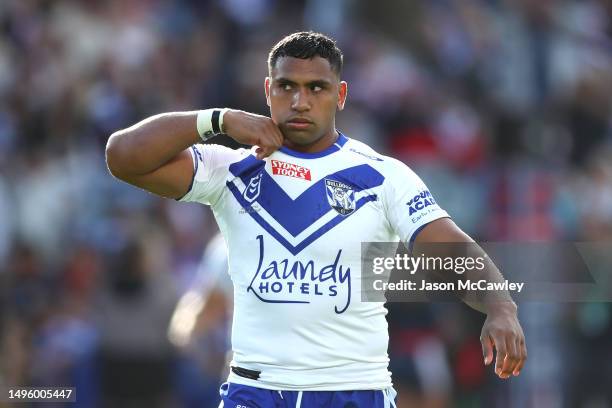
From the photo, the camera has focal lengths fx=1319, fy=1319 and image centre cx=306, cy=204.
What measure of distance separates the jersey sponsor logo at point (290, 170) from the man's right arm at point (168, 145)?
0.35 ft

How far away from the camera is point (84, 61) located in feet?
47.6

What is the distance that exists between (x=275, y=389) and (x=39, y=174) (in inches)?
310

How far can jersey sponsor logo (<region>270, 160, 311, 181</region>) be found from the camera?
655 cm

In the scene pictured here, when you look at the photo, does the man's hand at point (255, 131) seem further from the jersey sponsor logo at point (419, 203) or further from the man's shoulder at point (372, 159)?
the jersey sponsor logo at point (419, 203)

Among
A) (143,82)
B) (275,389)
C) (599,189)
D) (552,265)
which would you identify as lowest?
(275,389)

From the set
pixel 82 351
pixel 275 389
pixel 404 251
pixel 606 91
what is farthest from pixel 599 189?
pixel 275 389

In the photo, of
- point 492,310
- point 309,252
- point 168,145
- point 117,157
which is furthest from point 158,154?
point 492,310

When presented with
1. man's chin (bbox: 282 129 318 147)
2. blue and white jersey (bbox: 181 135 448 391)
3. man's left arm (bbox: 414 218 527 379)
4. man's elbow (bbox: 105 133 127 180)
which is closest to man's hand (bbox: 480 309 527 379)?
man's left arm (bbox: 414 218 527 379)

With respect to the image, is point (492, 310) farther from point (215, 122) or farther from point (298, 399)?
point (215, 122)

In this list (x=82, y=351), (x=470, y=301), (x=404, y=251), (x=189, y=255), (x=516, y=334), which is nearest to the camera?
(x=516, y=334)

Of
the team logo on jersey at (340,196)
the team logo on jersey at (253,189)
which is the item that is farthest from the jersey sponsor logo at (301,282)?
the team logo on jersey at (253,189)

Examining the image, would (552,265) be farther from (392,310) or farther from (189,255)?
(189,255)

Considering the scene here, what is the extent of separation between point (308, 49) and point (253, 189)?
0.76 m

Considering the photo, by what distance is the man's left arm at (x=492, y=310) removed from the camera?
6.01 meters
